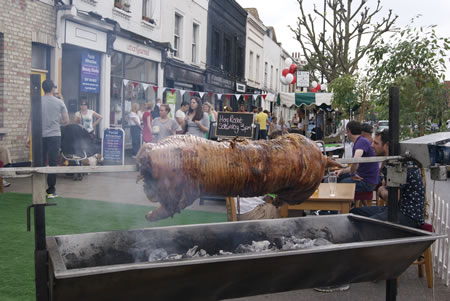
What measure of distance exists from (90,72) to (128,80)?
183 cm

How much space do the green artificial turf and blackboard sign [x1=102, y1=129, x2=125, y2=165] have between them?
11.4 feet

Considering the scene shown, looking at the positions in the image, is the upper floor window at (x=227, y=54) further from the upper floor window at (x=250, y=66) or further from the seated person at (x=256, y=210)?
the seated person at (x=256, y=210)

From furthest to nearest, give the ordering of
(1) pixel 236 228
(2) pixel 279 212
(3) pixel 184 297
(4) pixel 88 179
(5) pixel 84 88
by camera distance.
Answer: (5) pixel 84 88, (4) pixel 88 179, (2) pixel 279 212, (1) pixel 236 228, (3) pixel 184 297

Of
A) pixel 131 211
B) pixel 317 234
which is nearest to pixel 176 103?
pixel 131 211

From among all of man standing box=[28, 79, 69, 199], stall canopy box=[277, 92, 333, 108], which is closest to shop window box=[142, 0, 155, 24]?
stall canopy box=[277, 92, 333, 108]

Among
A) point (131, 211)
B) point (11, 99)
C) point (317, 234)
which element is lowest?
point (131, 211)

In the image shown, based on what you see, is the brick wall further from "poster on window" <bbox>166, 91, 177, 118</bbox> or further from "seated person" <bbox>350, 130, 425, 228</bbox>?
"seated person" <bbox>350, 130, 425, 228</bbox>

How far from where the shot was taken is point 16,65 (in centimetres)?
1101

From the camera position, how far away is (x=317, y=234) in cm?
351

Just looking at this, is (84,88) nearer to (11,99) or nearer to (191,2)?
(11,99)

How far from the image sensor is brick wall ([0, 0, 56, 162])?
10.7 m

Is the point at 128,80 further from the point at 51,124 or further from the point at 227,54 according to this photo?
the point at 227,54

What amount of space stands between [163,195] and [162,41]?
56.7ft

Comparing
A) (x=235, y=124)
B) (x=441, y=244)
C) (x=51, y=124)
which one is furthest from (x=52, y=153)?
(x=441, y=244)
